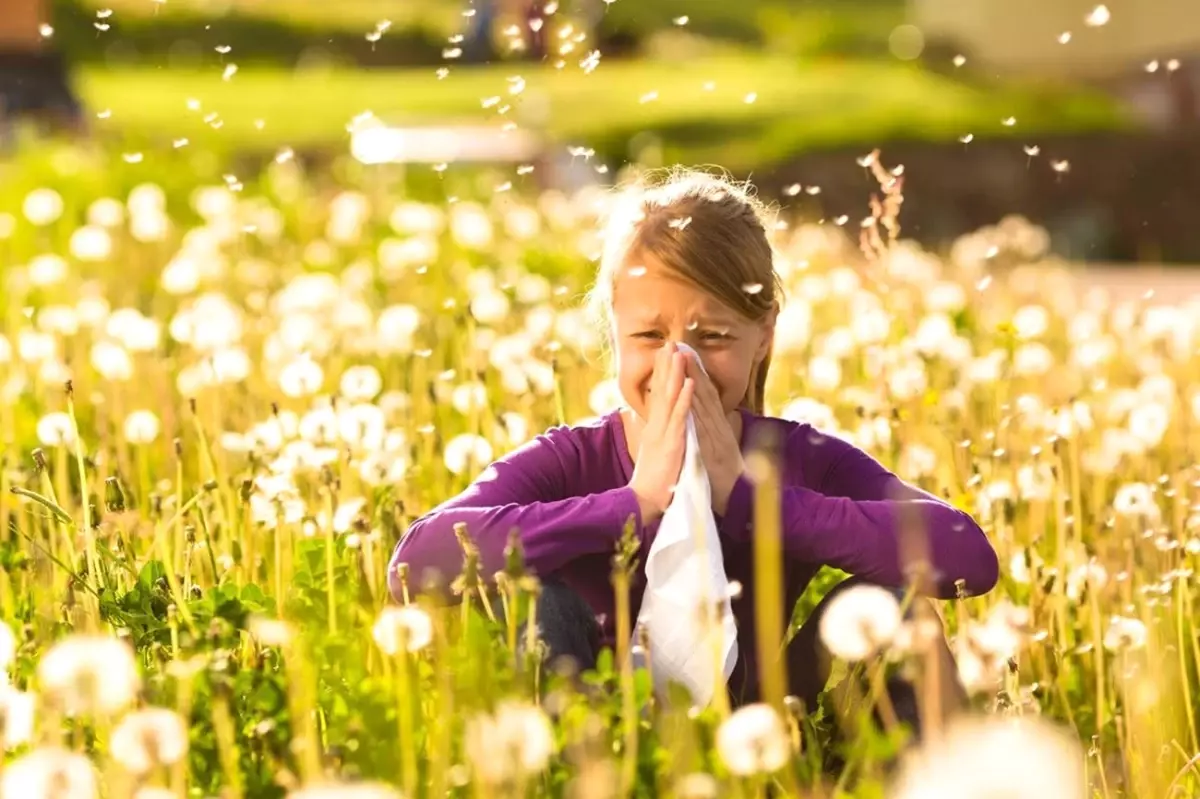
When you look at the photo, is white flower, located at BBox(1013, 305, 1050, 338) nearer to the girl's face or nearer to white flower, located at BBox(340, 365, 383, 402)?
white flower, located at BBox(340, 365, 383, 402)

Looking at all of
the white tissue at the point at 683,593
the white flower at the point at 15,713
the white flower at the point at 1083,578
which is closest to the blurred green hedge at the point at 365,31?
the white flower at the point at 1083,578

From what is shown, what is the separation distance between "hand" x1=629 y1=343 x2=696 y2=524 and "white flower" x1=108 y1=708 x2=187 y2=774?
2.95ft

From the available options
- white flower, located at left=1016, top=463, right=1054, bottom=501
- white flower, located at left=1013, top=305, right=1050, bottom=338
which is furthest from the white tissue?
white flower, located at left=1013, top=305, right=1050, bottom=338

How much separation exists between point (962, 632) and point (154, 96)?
21919 millimetres

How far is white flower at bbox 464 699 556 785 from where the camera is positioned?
1.63m

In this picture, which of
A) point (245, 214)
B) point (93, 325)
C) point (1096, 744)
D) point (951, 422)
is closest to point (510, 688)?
point (1096, 744)

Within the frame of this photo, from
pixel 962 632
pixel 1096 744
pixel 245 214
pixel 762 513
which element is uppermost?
pixel 245 214

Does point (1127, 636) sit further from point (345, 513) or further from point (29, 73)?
point (29, 73)

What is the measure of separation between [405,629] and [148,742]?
1.31 feet

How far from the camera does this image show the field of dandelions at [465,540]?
1.86m

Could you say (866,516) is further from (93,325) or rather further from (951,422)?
(93,325)

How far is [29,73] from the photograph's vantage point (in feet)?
49.8

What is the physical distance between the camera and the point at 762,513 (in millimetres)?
2037

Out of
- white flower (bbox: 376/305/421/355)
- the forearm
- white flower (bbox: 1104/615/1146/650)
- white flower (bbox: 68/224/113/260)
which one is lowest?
white flower (bbox: 1104/615/1146/650)
